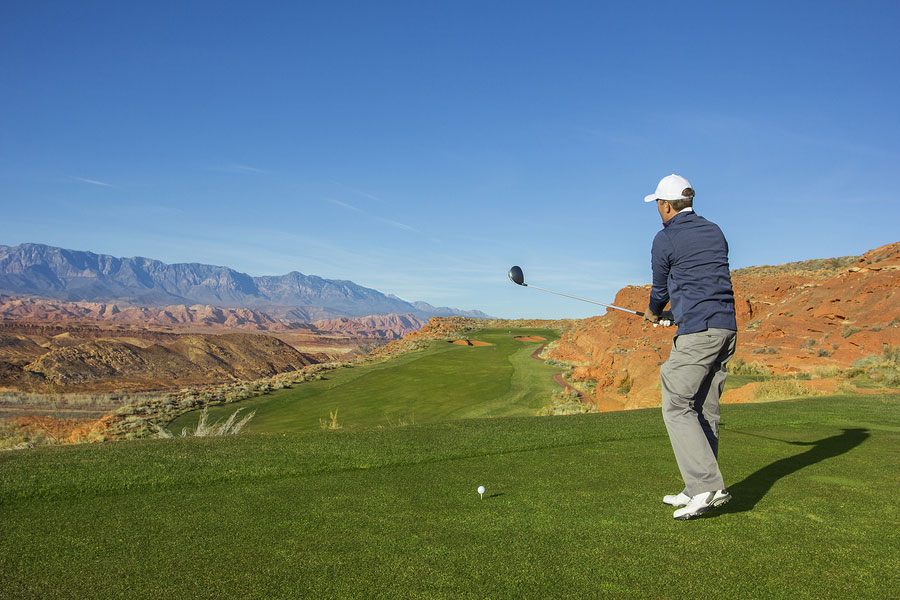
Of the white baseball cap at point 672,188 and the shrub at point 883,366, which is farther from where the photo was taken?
the shrub at point 883,366

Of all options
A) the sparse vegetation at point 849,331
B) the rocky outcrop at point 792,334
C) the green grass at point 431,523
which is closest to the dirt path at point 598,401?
the rocky outcrop at point 792,334

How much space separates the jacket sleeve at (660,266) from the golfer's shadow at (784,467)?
164 cm

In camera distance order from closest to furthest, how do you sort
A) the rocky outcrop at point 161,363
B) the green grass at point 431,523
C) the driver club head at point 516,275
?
the green grass at point 431,523
the driver club head at point 516,275
the rocky outcrop at point 161,363

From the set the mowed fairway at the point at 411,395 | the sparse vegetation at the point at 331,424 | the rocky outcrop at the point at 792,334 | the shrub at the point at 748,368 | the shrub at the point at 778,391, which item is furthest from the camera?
the mowed fairway at the point at 411,395

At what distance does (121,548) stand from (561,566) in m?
2.57

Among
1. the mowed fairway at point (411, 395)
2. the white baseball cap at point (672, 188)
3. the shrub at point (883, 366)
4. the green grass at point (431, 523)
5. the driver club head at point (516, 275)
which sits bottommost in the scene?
the mowed fairway at point (411, 395)

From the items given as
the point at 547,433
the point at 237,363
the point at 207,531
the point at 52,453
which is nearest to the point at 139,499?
the point at 207,531

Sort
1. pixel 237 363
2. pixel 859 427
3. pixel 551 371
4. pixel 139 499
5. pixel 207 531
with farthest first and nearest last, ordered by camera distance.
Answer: pixel 237 363, pixel 551 371, pixel 859 427, pixel 139 499, pixel 207 531

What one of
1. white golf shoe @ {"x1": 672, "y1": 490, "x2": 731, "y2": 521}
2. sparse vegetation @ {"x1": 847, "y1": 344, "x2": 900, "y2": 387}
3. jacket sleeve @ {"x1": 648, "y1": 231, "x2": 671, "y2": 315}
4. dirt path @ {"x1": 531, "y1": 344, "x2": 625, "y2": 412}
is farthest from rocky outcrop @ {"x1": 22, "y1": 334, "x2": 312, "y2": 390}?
white golf shoe @ {"x1": 672, "y1": 490, "x2": 731, "y2": 521}

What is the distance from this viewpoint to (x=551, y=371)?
2922cm

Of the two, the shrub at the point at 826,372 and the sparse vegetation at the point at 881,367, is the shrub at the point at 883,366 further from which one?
the shrub at the point at 826,372

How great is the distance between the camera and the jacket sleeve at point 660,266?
446cm

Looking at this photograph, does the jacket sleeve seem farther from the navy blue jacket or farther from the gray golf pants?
the gray golf pants

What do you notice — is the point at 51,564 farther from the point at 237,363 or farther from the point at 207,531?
the point at 237,363
